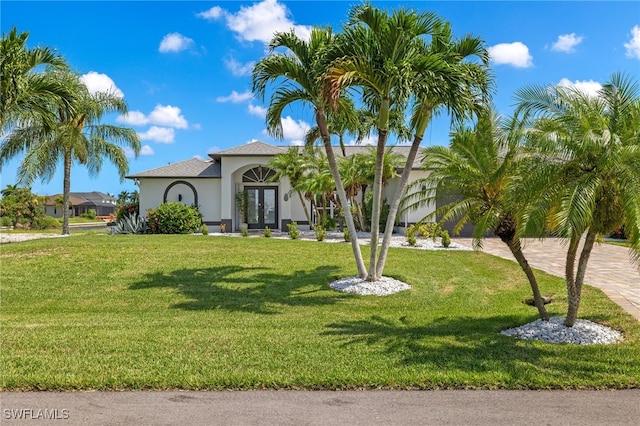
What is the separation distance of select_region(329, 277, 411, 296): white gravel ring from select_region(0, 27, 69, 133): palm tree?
10237mm

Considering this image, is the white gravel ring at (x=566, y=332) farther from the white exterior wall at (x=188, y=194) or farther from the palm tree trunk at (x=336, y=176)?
the white exterior wall at (x=188, y=194)

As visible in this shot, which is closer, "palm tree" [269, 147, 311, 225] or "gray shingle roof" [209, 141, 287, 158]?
"palm tree" [269, 147, 311, 225]

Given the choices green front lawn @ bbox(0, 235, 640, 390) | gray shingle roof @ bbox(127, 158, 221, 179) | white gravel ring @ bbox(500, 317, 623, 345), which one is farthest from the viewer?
gray shingle roof @ bbox(127, 158, 221, 179)

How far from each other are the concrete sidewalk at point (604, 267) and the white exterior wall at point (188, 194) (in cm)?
1569

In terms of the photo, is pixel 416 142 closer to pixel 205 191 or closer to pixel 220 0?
pixel 220 0

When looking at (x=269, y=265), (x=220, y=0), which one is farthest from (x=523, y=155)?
(x=220, y=0)

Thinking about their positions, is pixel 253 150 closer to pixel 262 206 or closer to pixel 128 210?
pixel 262 206

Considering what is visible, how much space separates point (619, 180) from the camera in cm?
620

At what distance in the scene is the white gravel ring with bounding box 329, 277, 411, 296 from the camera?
1079cm

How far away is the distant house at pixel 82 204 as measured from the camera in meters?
71.5

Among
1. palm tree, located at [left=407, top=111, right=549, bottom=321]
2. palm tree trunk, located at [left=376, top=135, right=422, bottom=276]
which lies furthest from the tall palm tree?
palm tree, located at [left=407, top=111, right=549, bottom=321]

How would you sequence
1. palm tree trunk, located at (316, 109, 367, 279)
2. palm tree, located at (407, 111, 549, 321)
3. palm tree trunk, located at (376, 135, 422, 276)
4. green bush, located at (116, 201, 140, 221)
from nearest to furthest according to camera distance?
palm tree, located at (407, 111, 549, 321) → palm tree trunk, located at (376, 135, 422, 276) → palm tree trunk, located at (316, 109, 367, 279) → green bush, located at (116, 201, 140, 221)

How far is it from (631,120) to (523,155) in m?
1.52

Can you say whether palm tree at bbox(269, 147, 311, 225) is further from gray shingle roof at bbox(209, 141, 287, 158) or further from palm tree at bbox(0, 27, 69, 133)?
palm tree at bbox(0, 27, 69, 133)
